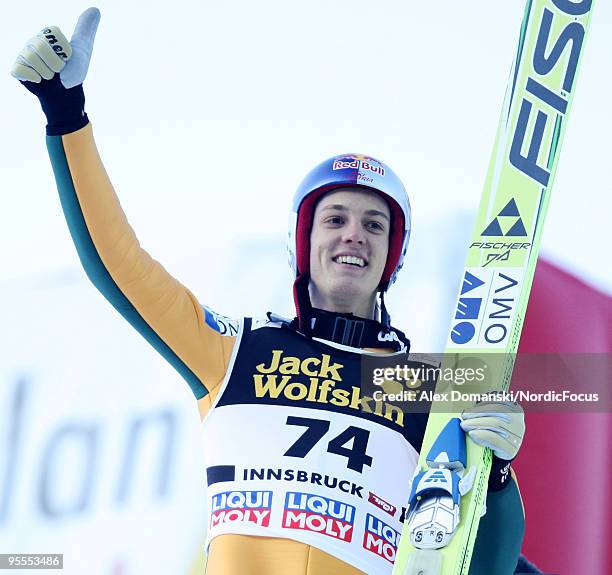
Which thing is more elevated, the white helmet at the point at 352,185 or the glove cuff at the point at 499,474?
the white helmet at the point at 352,185

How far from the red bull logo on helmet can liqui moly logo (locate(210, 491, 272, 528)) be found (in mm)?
943

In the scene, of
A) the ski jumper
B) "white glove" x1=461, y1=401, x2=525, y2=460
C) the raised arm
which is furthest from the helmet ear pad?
"white glove" x1=461, y1=401, x2=525, y2=460

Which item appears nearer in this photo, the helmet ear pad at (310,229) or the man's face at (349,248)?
the man's face at (349,248)

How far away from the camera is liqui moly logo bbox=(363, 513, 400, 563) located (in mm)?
3033

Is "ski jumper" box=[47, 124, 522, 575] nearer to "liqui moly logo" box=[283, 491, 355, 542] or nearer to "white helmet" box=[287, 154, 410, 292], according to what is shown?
"liqui moly logo" box=[283, 491, 355, 542]

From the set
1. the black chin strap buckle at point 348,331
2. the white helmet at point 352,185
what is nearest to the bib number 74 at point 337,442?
the black chin strap buckle at point 348,331

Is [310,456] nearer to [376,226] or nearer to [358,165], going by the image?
[376,226]

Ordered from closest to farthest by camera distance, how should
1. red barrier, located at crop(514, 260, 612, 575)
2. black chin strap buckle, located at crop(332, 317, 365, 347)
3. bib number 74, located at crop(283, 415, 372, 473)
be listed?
bib number 74, located at crop(283, 415, 372, 473) < black chin strap buckle, located at crop(332, 317, 365, 347) < red barrier, located at crop(514, 260, 612, 575)

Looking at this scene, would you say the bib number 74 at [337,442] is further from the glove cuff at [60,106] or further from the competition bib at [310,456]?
the glove cuff at [60,106]

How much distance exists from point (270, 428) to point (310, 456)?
123 mm

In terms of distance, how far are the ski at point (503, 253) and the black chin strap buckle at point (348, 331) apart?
29cm

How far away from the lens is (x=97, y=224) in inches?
120

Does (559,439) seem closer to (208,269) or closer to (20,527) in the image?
(208,269)

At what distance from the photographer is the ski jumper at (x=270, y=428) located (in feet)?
9.87
